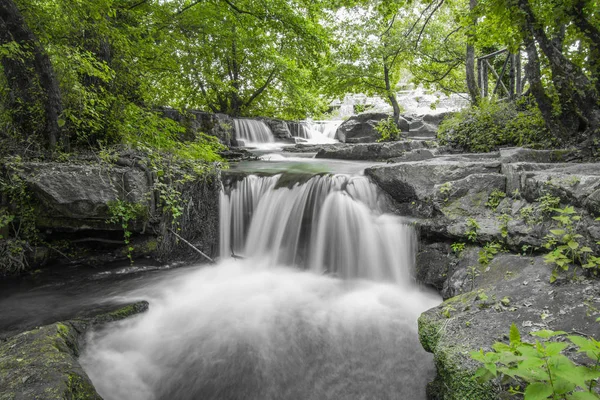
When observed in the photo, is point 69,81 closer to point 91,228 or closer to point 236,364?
point 91,228

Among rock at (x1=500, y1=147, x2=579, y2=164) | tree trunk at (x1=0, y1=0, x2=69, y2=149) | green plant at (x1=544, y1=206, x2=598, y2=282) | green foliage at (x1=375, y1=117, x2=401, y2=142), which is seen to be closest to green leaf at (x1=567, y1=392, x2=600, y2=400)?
green plant at (x1=544, y1=206, x2=598, y2=282)

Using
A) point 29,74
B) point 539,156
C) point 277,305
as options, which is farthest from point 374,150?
point 29,74

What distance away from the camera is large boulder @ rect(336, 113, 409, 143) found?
14.6 m

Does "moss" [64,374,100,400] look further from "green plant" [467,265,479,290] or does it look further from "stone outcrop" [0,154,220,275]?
"green plant" [467,265,479,290]

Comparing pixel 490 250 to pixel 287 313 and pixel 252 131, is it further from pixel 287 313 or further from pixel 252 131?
pixel 252 131

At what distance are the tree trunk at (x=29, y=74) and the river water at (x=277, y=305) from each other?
2.51 metres

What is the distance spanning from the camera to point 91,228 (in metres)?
5.05

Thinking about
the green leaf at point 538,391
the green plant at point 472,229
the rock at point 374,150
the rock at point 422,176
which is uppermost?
the rock at point 374,150

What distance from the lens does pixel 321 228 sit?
17.9 feet

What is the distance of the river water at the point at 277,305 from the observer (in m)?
2.92

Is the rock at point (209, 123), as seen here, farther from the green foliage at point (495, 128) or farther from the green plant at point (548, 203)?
the green plant at point (548, 203)

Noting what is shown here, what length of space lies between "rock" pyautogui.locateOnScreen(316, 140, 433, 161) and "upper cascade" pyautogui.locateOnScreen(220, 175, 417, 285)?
3.93m

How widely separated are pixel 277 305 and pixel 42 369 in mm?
2563

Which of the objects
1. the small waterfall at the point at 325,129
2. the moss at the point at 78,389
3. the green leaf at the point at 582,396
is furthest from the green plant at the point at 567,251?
the small waterfall at the point at 325,129
